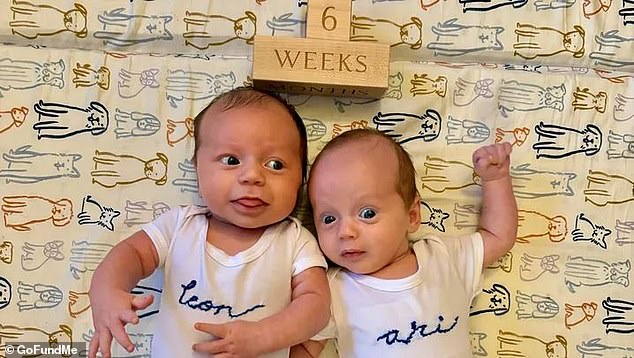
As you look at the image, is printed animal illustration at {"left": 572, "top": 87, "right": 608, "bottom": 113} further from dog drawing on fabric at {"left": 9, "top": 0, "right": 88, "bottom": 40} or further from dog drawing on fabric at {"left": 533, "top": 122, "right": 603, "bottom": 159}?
dog drawing on fabric at {"left": 9, "top": 0, "right": 88, "bottom": 40}

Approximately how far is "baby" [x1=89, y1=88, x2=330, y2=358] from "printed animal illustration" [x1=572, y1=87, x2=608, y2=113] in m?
0.47

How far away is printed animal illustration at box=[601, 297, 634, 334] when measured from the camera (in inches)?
50.4

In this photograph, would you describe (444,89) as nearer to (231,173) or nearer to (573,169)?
(573,169)

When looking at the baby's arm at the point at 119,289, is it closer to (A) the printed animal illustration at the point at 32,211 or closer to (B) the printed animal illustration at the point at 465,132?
(A) the printed animal illustration at the point at 32,211

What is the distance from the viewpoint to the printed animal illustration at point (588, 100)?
134cm

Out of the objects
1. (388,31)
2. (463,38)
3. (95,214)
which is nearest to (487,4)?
(463,38)

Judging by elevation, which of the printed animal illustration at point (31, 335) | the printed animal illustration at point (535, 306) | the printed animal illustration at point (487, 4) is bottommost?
the printed animal illustration at point (31, 335)

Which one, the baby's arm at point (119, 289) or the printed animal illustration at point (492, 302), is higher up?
the baby's arm at point (119, 289)

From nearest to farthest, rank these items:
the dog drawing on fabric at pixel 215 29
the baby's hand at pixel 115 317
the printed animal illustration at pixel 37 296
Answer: the baby's hand at pixel 115 317 < the printed animal illustration at pixel 37 296 < the dog drawing on fabric at pixel 215 29

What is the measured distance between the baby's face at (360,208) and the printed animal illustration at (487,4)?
0.32 meters

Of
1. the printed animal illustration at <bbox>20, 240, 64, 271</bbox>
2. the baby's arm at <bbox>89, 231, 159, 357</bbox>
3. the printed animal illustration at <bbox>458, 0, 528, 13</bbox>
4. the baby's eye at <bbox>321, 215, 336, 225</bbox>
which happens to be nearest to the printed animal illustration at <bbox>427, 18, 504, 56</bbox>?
the printed animal illustration at <bbox>458, 0, 528, 13</bbox>

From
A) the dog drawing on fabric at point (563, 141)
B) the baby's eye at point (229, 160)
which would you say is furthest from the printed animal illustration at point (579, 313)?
the baby's eye at point (229, 160)

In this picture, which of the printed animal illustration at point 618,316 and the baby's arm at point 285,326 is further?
the printed animal illustration at point 618,316

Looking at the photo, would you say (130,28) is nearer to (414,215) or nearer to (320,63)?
(320,63)
